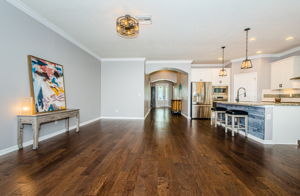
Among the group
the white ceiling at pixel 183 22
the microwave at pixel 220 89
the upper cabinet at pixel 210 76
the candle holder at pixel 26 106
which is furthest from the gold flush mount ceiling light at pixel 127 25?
the microwave at pixel 220 89

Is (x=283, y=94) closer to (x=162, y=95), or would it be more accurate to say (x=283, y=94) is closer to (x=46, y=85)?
(x=46, y=85)

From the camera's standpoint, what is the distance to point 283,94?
5016 millimetres

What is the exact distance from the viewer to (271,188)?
1514 millimetres

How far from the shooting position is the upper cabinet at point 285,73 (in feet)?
14.1

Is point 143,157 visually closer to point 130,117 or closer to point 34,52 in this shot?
point 34,52

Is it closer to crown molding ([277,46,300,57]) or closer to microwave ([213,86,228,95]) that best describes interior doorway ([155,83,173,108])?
microwave ([213,86,228,95])

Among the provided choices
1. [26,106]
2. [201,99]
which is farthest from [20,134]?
[201,99]

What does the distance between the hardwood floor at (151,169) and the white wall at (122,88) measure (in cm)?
319

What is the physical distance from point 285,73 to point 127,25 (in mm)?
5759

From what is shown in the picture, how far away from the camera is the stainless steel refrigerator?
6.21 metres

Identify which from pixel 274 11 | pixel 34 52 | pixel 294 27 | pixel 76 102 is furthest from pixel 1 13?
pixel 294 27

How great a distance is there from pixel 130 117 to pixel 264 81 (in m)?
6.02

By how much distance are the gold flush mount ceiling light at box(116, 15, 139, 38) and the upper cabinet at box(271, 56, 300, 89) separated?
17.8ft

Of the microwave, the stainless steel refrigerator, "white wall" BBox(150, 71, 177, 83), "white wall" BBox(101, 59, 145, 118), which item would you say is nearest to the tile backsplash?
the microwave
